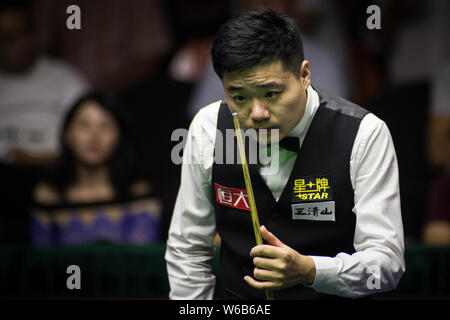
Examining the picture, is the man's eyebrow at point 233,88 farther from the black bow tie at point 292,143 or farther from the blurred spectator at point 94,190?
the blurred spectator at point 94,190

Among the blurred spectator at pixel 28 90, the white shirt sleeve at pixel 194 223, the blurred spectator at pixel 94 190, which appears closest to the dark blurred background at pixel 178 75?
the blurred spectator at pixel 28 90

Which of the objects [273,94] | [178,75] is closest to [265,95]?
[273,94]

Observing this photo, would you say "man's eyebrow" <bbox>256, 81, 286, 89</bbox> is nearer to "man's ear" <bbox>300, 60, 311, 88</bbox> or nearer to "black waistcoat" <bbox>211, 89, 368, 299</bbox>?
"man's ear" <bbox>300, 60, 311, 88</bbox>

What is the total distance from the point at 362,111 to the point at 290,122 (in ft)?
0.86

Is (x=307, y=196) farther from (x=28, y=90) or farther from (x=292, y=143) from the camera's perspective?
(x=28, y=90)

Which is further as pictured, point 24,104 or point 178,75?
point 178,75

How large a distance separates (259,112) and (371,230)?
0.49 m

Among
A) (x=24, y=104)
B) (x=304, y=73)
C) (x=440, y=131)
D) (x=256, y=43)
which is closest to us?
(x=256, y=43)

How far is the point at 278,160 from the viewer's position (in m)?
2.12

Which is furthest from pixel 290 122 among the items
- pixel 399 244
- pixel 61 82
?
pixel 61 82

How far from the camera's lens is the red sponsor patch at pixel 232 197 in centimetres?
207

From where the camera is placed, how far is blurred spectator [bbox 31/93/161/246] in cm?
359

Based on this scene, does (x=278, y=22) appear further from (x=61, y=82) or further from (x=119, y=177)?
(x=61, y=82)

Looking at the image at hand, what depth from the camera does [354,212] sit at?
197cm
